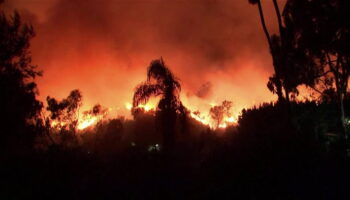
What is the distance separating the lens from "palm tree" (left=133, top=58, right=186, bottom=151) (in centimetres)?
1322

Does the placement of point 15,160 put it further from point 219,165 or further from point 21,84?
point 21,84

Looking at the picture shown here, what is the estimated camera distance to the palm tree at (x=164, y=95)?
13.2m

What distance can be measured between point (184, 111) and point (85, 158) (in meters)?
4.78

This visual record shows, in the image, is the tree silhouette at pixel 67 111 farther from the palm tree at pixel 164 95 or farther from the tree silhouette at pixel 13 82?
the palm tree at pixel 164 95

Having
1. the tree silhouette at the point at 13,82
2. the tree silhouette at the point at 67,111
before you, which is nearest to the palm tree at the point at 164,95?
the tree silhouette at the point at 13,82

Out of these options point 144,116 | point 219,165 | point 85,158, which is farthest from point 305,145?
point 144,116

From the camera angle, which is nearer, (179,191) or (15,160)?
(179,191)

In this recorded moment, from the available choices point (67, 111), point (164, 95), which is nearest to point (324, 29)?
point (164, 95)

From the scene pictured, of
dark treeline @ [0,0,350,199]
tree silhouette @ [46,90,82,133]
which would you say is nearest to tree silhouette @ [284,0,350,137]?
dark treeline @ [0,0,350,199]

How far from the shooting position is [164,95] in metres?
13.5

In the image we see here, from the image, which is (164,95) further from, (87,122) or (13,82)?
(87,122)

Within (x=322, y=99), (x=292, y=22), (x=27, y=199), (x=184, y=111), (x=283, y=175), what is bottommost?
(x=27, y=199)

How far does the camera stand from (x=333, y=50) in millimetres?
19406

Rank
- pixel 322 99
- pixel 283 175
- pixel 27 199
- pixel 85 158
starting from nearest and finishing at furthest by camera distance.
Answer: pixel 27 199, pixel 283 175, pixel 85 158, pixel 322 99
